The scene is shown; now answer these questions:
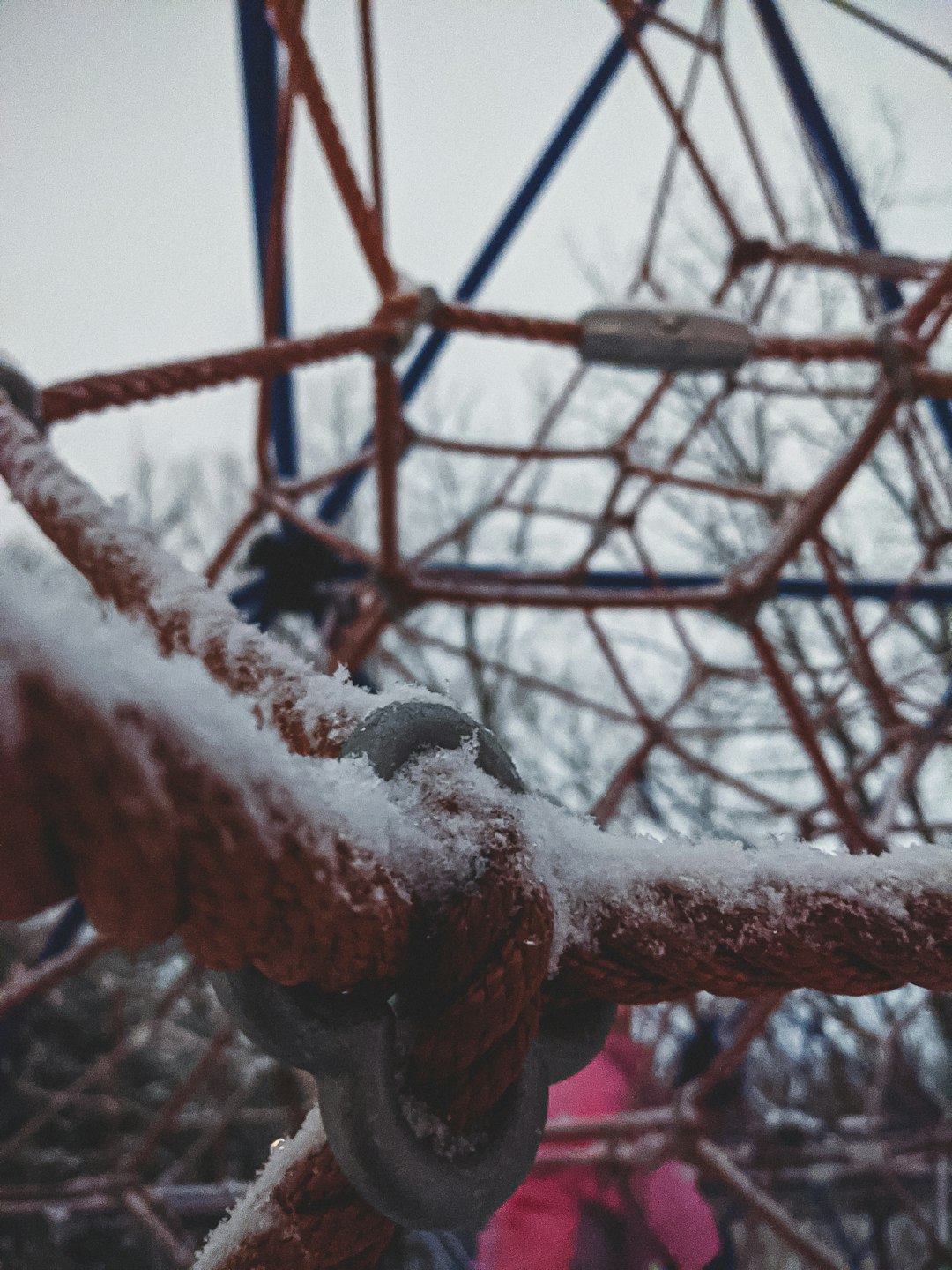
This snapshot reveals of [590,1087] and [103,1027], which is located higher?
[590,1087]

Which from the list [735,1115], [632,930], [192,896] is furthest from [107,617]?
[735,1115]

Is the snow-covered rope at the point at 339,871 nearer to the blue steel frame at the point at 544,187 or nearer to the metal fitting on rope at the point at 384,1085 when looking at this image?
the metal fitting on rope at the point at 384,1085

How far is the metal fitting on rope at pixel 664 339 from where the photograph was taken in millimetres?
936

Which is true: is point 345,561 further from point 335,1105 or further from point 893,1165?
point 893,1165

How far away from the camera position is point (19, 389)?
592mm

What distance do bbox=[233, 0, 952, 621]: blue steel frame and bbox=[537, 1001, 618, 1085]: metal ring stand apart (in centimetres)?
122

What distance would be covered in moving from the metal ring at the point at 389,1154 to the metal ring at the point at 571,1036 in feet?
0.13

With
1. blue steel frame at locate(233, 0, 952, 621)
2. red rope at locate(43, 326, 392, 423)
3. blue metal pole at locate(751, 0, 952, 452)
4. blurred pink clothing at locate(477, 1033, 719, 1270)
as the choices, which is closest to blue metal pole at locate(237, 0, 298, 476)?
blue steel frame at locate(233, 0, 952, 621)

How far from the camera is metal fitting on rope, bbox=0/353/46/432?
1.93ft

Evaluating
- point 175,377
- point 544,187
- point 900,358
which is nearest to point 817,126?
point 544,187

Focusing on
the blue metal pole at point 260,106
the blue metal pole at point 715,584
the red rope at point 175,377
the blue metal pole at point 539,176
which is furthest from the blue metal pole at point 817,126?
the red rope at point 175,377

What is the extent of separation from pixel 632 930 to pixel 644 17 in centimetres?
159

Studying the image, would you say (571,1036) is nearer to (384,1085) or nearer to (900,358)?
(384,1085)

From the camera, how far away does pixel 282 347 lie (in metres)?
0.79
